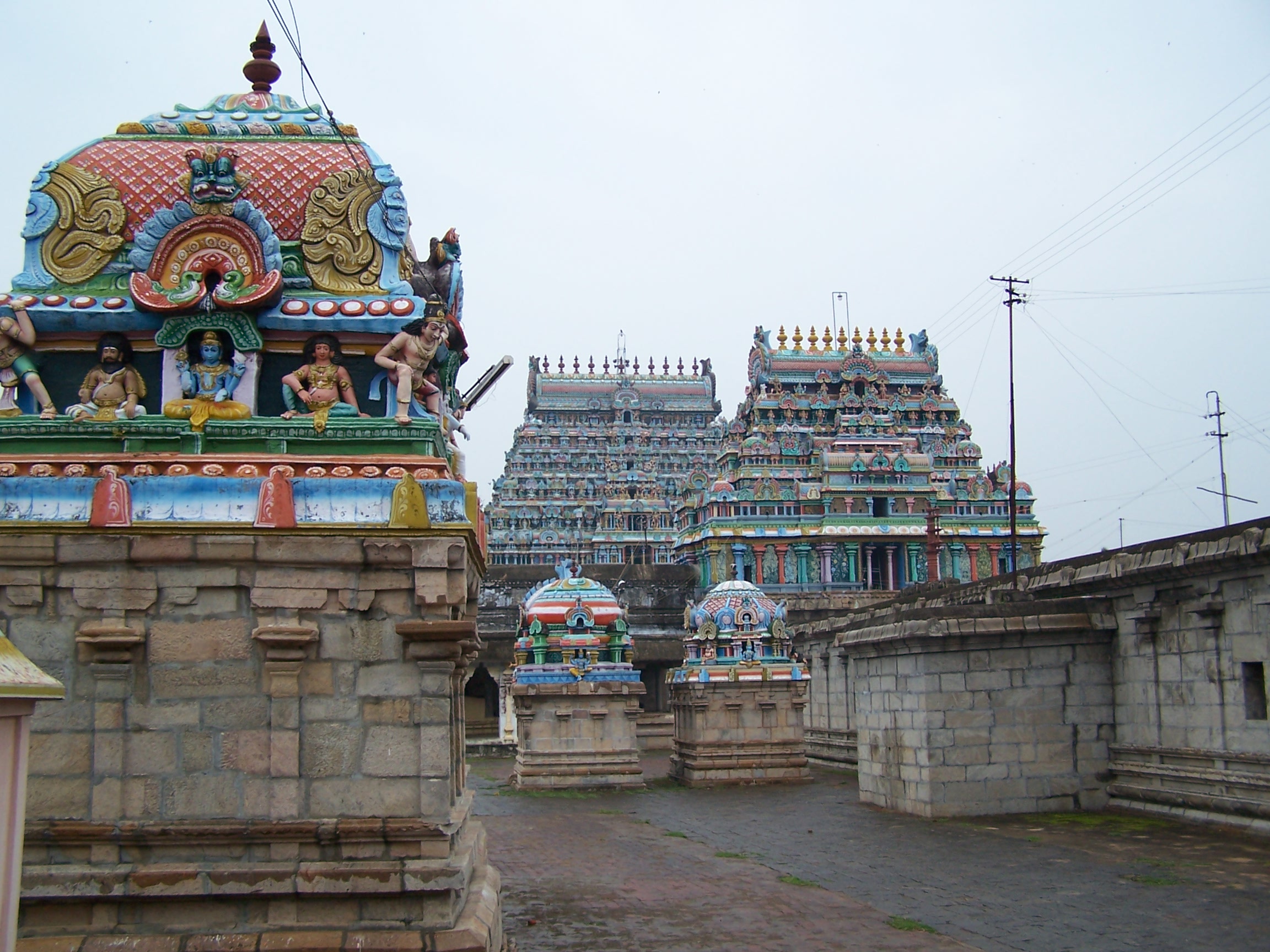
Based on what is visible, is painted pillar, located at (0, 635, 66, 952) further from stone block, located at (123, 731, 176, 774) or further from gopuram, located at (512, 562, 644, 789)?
gopuram, located at (512, 562, 644, 789)

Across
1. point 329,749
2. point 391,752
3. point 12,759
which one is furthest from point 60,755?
point 12,759

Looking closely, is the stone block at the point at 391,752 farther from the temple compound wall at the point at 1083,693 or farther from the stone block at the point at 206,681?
the temple compound wall at the point at 1083,693

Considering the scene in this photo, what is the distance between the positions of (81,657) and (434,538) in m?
2.21

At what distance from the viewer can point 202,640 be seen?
7250 millimetres

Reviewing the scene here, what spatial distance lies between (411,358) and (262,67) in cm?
321

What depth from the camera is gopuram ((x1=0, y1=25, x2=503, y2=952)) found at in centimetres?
696

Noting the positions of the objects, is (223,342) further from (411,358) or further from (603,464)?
(603,464)

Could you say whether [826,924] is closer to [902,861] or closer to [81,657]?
[902,861]

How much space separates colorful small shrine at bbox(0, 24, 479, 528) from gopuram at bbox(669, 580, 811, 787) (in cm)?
1707

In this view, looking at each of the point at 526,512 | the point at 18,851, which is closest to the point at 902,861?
the point at 18,851

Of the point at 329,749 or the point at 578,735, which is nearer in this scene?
the point at 329,749

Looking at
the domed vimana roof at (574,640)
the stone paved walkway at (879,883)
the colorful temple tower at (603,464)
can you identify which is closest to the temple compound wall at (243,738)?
the stone paved walkway at (879,883)

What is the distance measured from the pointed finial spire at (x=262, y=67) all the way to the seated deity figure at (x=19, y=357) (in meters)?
2.80

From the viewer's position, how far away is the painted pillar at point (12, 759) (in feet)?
15.5
